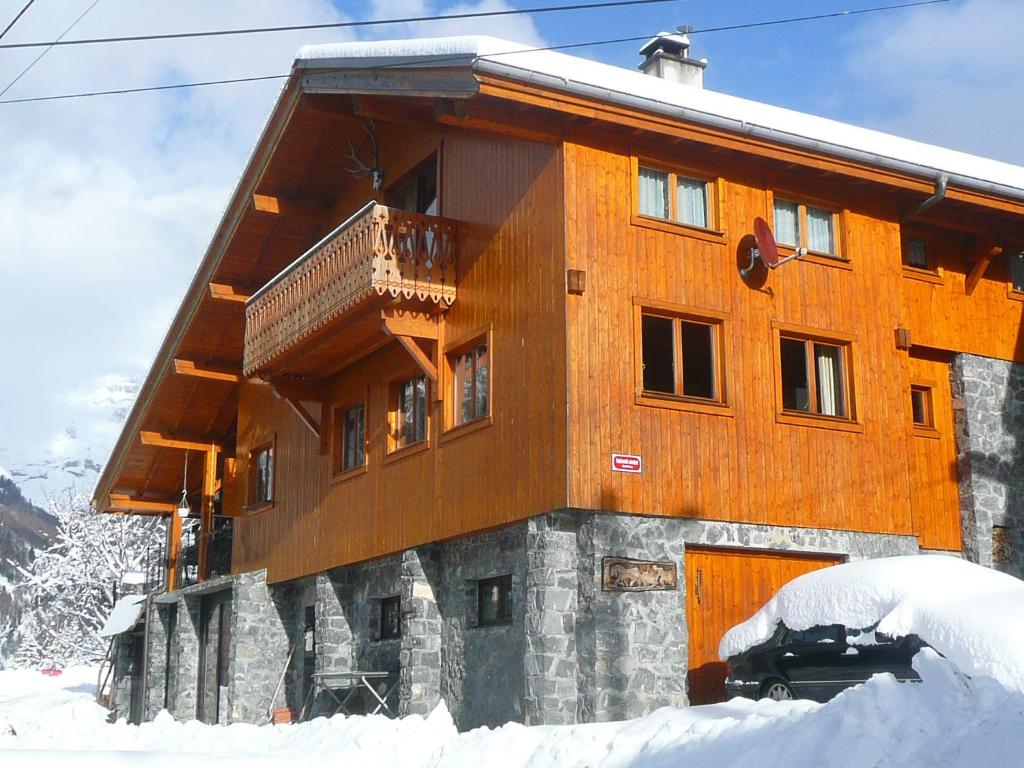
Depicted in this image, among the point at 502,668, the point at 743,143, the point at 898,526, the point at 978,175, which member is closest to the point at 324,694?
the point at 502,668

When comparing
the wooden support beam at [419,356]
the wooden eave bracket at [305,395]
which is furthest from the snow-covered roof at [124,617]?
the wooden support beam at [419,356]

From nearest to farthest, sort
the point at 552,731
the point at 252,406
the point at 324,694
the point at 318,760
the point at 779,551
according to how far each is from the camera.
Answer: the point at 552,731 → the point at 318,760 → the point at 779,551 → the point at 324,694 → the point at 252,406

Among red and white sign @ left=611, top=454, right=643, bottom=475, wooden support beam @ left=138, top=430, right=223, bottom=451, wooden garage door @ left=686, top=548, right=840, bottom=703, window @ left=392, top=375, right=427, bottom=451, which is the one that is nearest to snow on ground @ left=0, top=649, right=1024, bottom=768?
wooden garage door @ left=686, top=548, right=840, bottom=703

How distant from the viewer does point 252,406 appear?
2722cm

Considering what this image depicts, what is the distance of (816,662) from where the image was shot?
13453 mm

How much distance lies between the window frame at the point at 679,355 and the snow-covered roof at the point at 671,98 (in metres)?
2.30

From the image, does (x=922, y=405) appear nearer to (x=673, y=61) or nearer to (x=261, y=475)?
(x=673, y=61)

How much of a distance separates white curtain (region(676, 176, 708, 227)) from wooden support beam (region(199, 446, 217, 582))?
15.9m

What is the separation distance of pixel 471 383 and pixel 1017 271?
9017mm

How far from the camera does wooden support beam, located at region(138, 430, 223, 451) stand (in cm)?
2950

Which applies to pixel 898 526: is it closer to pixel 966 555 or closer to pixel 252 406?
pixel 966 555

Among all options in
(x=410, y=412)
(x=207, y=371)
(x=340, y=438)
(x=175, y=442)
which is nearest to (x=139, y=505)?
(x=175, y=442)

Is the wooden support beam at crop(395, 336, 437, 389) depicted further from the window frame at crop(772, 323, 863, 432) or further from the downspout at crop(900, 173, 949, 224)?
the downspout at crop(900, 173, 949, 224)

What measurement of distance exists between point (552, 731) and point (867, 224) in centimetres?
923
